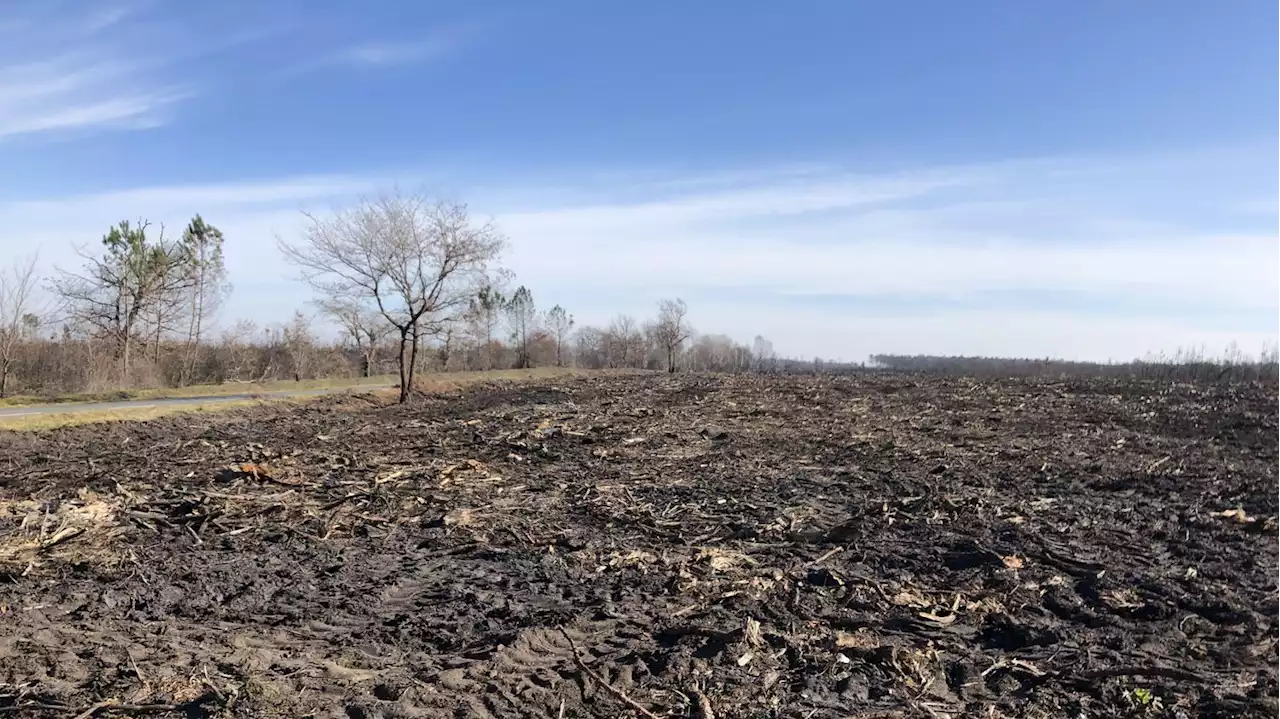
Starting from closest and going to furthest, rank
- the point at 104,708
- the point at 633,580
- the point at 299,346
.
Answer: the point at 104,708
the point at 633,580
the point at 299,346

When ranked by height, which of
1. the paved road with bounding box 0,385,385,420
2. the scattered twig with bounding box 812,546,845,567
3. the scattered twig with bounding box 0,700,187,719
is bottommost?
the scattered twig with bounding box 812,546,845,567

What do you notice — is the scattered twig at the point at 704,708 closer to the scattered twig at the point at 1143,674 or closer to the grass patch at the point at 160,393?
the scattered twig at the point at 1143,674

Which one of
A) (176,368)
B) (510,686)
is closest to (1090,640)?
(510,686)

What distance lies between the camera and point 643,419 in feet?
59.3

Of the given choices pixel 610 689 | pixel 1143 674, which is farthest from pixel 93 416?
pixel 1143 674

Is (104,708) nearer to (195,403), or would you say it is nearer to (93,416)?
(93,416)

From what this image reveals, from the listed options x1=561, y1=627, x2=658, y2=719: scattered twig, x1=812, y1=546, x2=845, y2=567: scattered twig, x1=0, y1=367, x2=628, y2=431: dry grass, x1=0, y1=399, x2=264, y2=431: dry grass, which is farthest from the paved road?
x1=812, y1=546, x2=845, y2=567: scattered twig

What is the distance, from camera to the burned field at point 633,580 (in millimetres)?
4027

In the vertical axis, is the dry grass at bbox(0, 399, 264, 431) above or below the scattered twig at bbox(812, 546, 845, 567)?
above

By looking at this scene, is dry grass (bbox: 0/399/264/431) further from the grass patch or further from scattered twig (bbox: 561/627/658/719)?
scattered twig (bbox: 561/627/658/719)

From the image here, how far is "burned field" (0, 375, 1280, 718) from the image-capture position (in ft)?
13.2

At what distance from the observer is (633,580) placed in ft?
20.5

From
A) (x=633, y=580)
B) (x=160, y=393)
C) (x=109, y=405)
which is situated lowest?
(x=633, y=580)

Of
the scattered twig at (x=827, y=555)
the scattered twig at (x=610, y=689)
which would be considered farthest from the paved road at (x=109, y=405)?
the scattered twig at (x=827, y=555)
